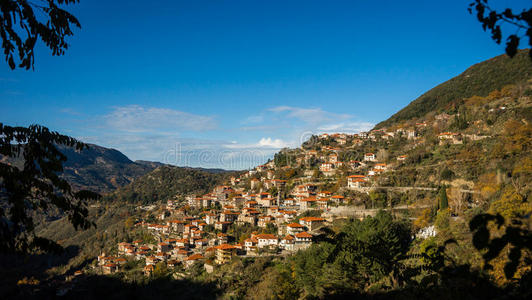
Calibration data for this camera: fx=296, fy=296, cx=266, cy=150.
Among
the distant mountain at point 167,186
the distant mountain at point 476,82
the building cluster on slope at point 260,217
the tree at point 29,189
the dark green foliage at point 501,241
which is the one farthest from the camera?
the distant mountain at point 167,186

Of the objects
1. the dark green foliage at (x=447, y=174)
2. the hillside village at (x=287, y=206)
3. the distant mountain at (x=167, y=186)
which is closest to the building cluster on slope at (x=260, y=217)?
the hillside village at (x=287, y=206)

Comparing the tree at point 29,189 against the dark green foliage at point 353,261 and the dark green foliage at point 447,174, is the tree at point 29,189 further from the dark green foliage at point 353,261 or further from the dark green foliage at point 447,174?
the dark green foliage at point 447,174

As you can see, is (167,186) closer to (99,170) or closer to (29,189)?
(99,170)

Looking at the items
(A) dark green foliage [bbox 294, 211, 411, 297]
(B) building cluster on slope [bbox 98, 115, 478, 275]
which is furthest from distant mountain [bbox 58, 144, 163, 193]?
(A) dark green foliage [bbox 294, 211, 411, 297]

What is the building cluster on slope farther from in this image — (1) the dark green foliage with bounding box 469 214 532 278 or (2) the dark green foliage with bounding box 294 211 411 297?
(1) the dark green foliage with bounding box 469 214 532 278

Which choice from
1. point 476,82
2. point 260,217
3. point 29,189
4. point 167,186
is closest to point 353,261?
point 29,189

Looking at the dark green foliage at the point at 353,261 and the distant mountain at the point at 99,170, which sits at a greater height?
the distant mountain at the point at 99,170

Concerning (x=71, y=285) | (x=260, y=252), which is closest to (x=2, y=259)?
(x=71, y=285)

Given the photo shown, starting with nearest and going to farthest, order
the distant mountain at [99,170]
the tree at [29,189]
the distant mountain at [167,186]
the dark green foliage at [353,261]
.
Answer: the tree at [29,189] < the dark green foliage at [353,261] < the distant mountain at [167,186] < the distant mountain at [99,170]
